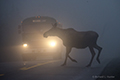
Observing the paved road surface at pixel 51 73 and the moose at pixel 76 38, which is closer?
the paved road surface at pixel 51 73

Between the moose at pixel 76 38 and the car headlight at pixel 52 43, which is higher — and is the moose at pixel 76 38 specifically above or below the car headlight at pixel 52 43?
above

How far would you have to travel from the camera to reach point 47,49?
12.6 m

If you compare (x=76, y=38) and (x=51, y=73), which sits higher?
(x=76, y=38)

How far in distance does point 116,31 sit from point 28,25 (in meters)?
54.7

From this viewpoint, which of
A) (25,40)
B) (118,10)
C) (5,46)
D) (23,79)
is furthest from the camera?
(118,10)

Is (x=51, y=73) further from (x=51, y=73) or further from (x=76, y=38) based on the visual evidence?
(x=76, y=38)

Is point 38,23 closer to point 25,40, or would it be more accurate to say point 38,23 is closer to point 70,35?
point 25,40

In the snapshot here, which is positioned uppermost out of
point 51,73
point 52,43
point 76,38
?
point 76,38

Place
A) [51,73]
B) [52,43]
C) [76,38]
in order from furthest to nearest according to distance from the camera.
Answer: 1. [52,43]
2. [76,38]
3. [51,73]

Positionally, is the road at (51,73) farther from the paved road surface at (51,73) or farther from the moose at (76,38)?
the moose at (76,38)

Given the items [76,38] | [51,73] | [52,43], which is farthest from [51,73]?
[52,43]

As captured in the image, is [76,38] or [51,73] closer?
[51,73]

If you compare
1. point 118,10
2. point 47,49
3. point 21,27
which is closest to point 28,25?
point 21,27

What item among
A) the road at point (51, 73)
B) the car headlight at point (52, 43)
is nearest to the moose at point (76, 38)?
the road at point (51, 73)
